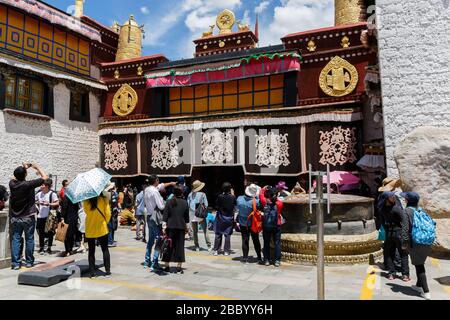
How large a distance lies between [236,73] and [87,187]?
1145 cm

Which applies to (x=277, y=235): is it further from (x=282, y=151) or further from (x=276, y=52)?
(x=276, y=52)

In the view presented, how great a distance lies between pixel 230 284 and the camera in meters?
5.83

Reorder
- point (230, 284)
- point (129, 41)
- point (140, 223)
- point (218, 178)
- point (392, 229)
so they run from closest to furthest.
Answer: point (230, 284), point (392, 229), point (140, 223), point (218, 178), point (129, 41)

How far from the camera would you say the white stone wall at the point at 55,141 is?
48.3ft

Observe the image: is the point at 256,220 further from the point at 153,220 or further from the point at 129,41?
the point at 129,41

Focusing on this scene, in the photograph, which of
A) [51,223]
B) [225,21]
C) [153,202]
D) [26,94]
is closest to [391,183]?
[153,202]

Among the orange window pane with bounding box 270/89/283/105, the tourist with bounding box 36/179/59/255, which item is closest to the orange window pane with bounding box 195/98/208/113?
the orange window pane with bounding box 270/89/283/105

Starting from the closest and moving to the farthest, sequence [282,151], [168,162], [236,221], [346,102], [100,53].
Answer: [236,221] → [346,102] → [282,151] → [168,162] → [100,53]

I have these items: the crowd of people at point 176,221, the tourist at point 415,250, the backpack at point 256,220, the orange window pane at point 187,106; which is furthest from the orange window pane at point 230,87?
the tourist at point 415,250

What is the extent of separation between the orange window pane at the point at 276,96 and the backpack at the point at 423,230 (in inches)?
432

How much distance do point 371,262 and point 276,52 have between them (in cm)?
1032

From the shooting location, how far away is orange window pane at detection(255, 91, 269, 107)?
1608 cm

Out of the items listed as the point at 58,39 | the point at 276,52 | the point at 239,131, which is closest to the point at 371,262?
the point at 239,131

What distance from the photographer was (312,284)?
5824 millimetres
